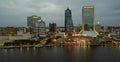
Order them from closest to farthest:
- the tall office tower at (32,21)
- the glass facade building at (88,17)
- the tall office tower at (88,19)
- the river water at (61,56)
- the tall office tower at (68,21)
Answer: the river water at (61,56) < the tall office tower at (88,19) < the glass facade building at (88,17) < the tall office tower at (68,21) < the tall office tower at (32,21)

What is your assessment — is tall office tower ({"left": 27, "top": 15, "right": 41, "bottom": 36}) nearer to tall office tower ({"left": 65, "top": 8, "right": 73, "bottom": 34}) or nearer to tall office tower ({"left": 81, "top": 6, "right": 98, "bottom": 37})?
tall office tower ({"left": 65, "top": 8, "right": 73, "bottom": 34})

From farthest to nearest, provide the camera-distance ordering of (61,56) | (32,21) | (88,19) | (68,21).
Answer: (32,21), (68,21), (88,19), (61,56)

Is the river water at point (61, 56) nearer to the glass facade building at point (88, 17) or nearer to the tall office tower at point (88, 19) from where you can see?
the tall office tower at point (88, 19)

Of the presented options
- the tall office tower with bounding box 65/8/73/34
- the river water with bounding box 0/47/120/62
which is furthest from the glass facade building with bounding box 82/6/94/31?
the river water with bounding box 0/47/120/62

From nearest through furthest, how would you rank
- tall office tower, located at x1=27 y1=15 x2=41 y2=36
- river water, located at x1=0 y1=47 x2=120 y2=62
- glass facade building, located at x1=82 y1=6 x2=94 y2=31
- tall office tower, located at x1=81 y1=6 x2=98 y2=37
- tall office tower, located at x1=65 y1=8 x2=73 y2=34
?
river water, located at x1=0 y1=47 x2=120 y2=62
tall office tower, located at x1=81 y1=6 x2=98 y2=37
glass facade building, located at x1=82 y1=6 x2=94 y2=31
tall office tower, located at x1=65 y1=8 x2=73 y2=34
tall office tower, located at x1=27 y1=15 x2=41 y2=36

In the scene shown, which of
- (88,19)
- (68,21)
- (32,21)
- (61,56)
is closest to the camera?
(61,56)

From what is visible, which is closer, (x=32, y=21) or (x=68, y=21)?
(x=68, y=21)

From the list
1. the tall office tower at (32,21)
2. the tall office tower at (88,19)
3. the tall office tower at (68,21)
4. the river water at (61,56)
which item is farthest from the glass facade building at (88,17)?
the river water at (61,56)

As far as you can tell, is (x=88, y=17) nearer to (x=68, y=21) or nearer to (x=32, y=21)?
(x=68, y=21)

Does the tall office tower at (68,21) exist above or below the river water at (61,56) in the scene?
above

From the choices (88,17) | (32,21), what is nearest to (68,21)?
(88,17)

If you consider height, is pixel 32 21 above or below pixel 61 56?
above

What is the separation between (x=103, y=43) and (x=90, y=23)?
1178 centimetres

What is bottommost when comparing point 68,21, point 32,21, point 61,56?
point 61,56
